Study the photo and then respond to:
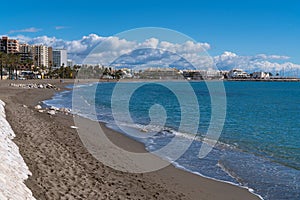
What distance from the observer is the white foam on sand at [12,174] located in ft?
22.2

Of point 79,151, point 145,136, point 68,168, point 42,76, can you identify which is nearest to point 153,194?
point 68,168

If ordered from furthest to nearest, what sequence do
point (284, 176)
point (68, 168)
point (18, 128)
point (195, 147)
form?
point (195, 147)
point (18, 128)
point (284, 176)
point (68, 168)

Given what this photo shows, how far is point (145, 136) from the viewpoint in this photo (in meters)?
20.2

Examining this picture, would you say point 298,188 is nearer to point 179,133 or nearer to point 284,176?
point 284,176

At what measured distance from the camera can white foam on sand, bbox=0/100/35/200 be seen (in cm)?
677

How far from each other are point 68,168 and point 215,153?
8257 mm

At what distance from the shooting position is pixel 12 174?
805 centimetres

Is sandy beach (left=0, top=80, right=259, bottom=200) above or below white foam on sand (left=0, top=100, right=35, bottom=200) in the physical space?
below

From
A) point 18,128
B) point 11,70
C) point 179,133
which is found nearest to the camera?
point 18,128

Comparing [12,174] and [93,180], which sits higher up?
[12,174]

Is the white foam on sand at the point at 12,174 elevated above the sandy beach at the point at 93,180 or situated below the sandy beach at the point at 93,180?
above

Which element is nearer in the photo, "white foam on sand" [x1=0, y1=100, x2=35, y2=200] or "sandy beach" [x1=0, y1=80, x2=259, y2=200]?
"white foam on sand" [x1=0, y1=100, x2=35, y2=200]

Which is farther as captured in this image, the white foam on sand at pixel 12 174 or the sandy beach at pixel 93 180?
the sandy beach at pixel 93 180

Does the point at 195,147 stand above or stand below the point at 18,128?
below
